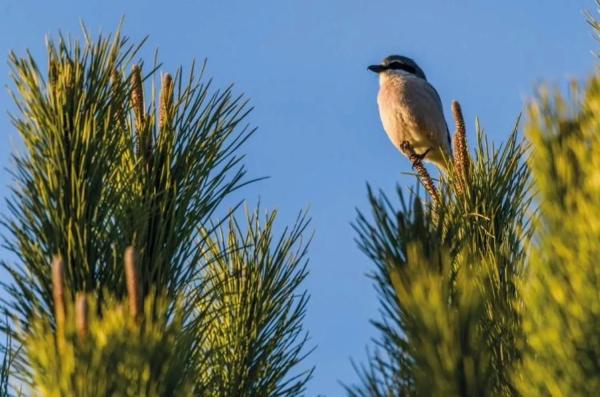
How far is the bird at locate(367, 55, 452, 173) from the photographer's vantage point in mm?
7637

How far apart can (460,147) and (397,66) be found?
6317 mm

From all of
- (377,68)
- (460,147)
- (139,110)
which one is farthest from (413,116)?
(139,110)

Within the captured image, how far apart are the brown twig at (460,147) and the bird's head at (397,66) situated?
601 cm

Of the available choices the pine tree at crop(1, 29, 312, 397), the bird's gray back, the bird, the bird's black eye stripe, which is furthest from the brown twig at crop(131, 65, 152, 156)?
the bird's black eye stripe

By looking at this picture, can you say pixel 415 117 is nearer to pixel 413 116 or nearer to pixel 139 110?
pixel 413 116

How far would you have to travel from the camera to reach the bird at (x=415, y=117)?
301 inches

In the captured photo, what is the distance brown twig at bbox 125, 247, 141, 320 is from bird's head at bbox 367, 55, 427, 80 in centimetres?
748

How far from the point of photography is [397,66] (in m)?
8.92

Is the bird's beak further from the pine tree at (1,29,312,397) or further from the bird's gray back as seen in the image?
the pine tree at (1,29,312,397)

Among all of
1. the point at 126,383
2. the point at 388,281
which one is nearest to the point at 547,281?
the point at 388,281

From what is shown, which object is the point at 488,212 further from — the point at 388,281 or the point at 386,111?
the point at 386,111

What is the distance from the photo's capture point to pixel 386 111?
782 cm

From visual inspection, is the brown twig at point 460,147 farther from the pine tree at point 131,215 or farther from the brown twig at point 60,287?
the brown twig at point 60,287

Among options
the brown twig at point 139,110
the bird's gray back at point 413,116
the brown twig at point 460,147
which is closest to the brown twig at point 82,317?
the brown twig at point 139,110
